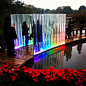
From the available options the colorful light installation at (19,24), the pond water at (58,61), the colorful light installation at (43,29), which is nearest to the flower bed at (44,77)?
the pond water at (58,61)

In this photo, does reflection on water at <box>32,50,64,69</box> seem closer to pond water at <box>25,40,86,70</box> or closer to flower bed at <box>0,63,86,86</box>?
pond water at <box>25,40,86,70</box>

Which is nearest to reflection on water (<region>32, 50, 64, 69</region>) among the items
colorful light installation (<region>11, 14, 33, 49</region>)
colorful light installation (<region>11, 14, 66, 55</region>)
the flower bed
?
colorful light installation (<region>11, 14, 66, 55</region>)

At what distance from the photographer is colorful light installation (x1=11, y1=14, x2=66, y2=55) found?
7.16m

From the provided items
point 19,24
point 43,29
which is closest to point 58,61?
point 43,29

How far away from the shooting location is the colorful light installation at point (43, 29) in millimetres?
7156

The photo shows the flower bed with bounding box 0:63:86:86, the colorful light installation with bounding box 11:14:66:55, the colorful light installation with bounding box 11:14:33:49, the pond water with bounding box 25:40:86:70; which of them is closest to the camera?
the flower bed with bounding box 0:63:86:86

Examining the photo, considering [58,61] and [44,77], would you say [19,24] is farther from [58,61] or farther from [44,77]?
[44,77]

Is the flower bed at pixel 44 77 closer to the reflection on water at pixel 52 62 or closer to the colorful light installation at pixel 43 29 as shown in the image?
the reflection on water at pixel 52 62

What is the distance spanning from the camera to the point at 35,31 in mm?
7090

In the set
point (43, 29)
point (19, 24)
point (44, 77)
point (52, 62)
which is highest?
point (19, 24)

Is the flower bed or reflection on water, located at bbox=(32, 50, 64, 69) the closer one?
the flower bed

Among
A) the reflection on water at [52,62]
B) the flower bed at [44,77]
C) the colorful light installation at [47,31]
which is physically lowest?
the reflection on water at [52,62]

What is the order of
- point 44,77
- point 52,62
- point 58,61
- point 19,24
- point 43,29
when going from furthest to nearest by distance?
point 19,24 < point 43,29 < point 58,61 < point 52,62 < point 44,77

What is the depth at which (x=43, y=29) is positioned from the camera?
7605 millimetres
